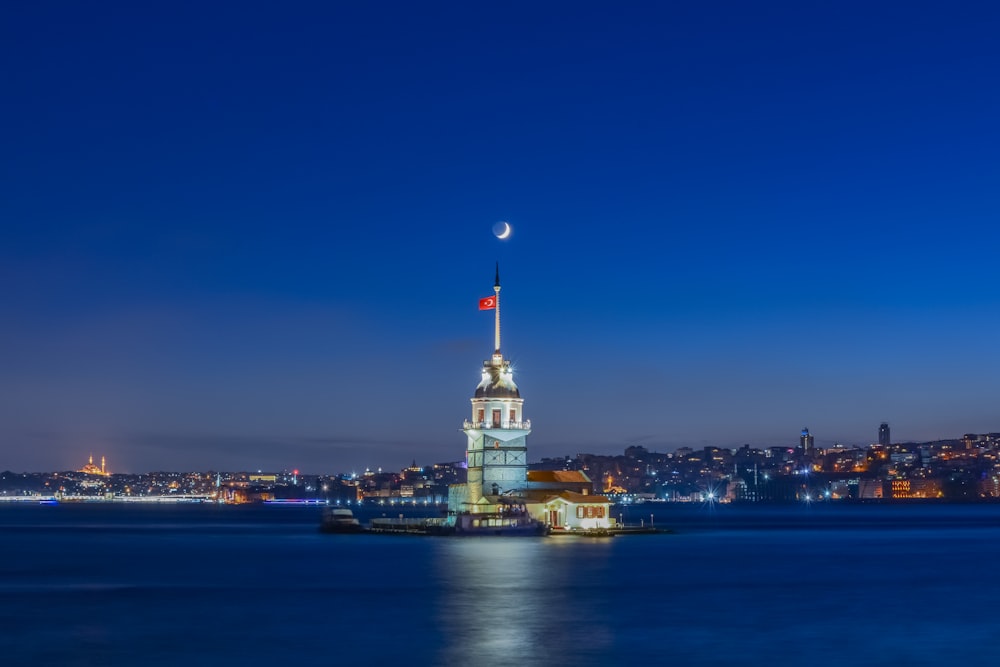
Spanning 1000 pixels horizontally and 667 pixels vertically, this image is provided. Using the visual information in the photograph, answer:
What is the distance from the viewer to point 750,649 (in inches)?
1740

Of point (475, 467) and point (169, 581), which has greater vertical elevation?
point (475, 467)

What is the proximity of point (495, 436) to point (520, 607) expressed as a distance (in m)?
50.5

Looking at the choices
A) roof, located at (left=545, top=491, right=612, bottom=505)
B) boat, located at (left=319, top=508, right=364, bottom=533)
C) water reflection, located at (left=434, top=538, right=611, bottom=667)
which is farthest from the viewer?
boat, located at (left=319, top=508, right=364, bottom=533)

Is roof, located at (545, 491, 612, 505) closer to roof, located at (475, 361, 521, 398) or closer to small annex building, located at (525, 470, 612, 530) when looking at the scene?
small annex building, located at (525, 470, 612, 530)

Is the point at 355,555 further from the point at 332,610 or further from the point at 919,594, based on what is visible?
the point at 919,594

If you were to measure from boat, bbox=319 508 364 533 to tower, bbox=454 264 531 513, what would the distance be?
59.4ft

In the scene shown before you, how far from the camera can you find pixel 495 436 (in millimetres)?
105062

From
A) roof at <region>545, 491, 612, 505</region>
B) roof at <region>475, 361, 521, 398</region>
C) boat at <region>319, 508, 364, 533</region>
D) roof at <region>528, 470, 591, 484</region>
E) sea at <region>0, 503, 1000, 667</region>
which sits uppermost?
roof at <region>475, 361, 521, 398</region>

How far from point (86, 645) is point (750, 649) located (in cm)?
2199

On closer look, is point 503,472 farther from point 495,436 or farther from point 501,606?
point 501,606

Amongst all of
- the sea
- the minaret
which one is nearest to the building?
the minaret

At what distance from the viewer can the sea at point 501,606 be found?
4344 centimetres

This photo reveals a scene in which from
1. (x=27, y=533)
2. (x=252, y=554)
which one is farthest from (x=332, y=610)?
(x=27, y=533)

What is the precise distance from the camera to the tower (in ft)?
345
